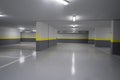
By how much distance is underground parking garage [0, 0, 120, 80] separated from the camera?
3.99 metres

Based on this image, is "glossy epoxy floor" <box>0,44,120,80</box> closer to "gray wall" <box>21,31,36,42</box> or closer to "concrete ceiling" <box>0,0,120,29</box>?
"concrete ceiling" <box>0,0,120,29</box>

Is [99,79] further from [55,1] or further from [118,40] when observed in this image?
[118,40]

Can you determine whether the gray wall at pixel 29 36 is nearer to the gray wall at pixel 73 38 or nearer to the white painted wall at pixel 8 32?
the gray wall at pixel 73 38

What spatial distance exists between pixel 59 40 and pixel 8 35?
1069 centimetres

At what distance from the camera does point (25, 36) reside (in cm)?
2516

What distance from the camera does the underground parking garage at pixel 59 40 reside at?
13.1 ft

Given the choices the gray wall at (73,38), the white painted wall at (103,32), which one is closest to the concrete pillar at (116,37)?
the white painted wall at (103,32)

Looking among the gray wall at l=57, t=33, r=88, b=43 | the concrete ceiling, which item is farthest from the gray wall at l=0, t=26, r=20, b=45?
the concrete ceiling

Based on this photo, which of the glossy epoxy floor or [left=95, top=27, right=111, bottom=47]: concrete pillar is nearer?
the glossy epoxy floor

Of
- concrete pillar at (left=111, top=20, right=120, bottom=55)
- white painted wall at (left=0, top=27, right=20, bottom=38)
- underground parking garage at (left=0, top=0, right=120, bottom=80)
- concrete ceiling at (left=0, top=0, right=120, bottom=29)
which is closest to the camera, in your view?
underground parking garage at (left=0, top=0, right=120, bottom=80)

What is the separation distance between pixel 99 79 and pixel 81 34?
2062 centimetres

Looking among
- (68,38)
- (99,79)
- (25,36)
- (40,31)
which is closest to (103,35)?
(40,31)

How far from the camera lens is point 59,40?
2442 centimetres

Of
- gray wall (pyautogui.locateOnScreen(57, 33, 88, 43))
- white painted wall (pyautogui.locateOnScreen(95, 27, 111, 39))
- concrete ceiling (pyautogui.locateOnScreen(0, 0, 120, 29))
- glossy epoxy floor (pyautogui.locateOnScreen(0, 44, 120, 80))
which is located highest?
concrete ceiling (pyautogui.locateOnScreen(0, 0, 120, 29))
